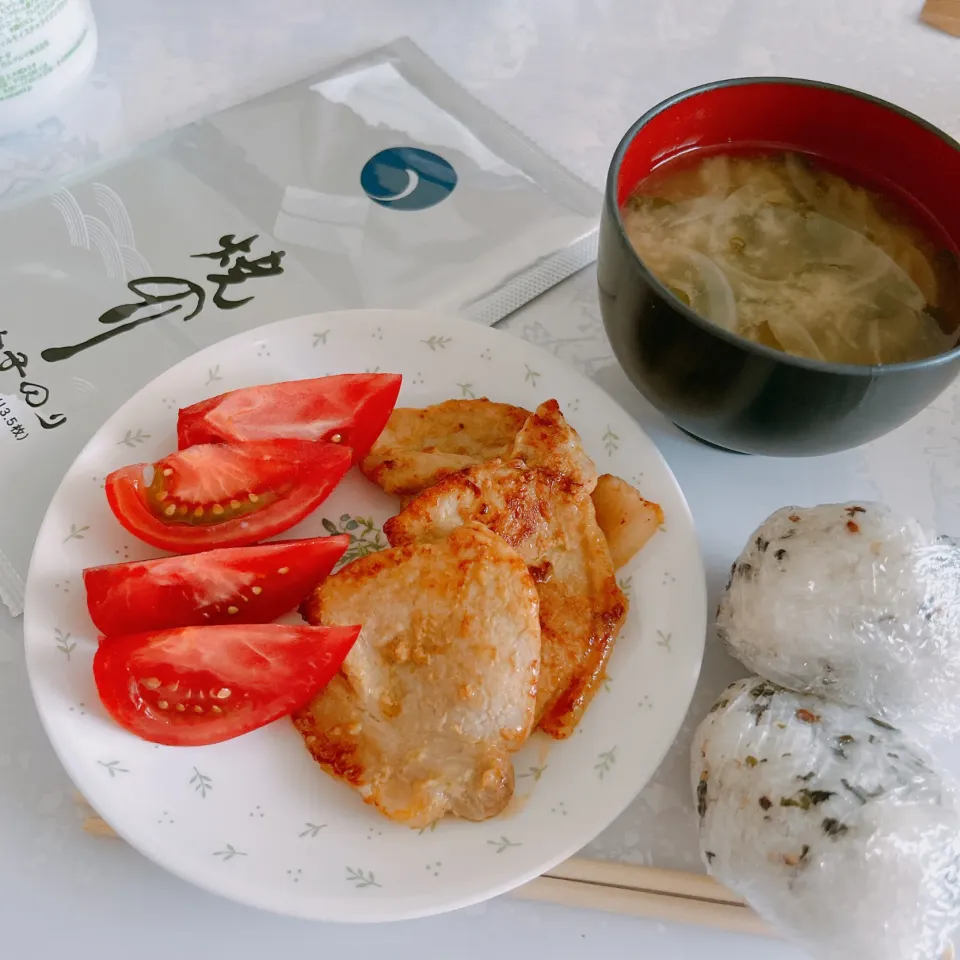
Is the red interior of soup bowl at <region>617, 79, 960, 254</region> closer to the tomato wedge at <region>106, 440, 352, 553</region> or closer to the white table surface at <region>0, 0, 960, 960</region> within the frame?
the white table surface at <region>0, 0, 960, 960</region>

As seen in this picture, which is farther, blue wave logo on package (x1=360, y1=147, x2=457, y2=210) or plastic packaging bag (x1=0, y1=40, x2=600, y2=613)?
blue wave logo on package (x1=360, y1=147, x2=457, y2=210)

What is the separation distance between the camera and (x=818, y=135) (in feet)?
3.92

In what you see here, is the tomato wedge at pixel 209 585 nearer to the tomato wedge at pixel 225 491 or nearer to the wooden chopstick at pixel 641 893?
the tomato wedge at pixel 225 491

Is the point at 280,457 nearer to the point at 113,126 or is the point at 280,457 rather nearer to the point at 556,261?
the point at 556,261

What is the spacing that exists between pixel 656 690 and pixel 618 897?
217mm

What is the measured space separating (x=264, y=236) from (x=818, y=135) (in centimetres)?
86

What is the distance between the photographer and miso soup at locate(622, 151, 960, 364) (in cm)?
108

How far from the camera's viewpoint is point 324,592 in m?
1.01

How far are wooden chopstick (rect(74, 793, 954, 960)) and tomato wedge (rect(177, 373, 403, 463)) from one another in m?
0.48

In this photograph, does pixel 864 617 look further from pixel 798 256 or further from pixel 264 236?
pixel 264 236

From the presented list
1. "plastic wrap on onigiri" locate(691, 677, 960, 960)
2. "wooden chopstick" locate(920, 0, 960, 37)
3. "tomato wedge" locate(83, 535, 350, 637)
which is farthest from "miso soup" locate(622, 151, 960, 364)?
"wooden chopstick" locate(920, 0, 960, 37)

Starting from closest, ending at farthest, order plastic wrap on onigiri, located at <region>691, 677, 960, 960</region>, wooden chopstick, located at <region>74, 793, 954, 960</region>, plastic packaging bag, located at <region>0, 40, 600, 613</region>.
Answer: plastic wrap on onigiri, located at <region>691, 677, 960, 960</region>, wooden chopstick, located at <region>74, 793, 954, 960</region>, plastic packaging bag, located at <region>0, 40, 600, 613</region>

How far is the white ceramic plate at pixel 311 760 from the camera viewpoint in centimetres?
88

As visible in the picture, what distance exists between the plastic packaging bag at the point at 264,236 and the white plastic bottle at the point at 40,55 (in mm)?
113
